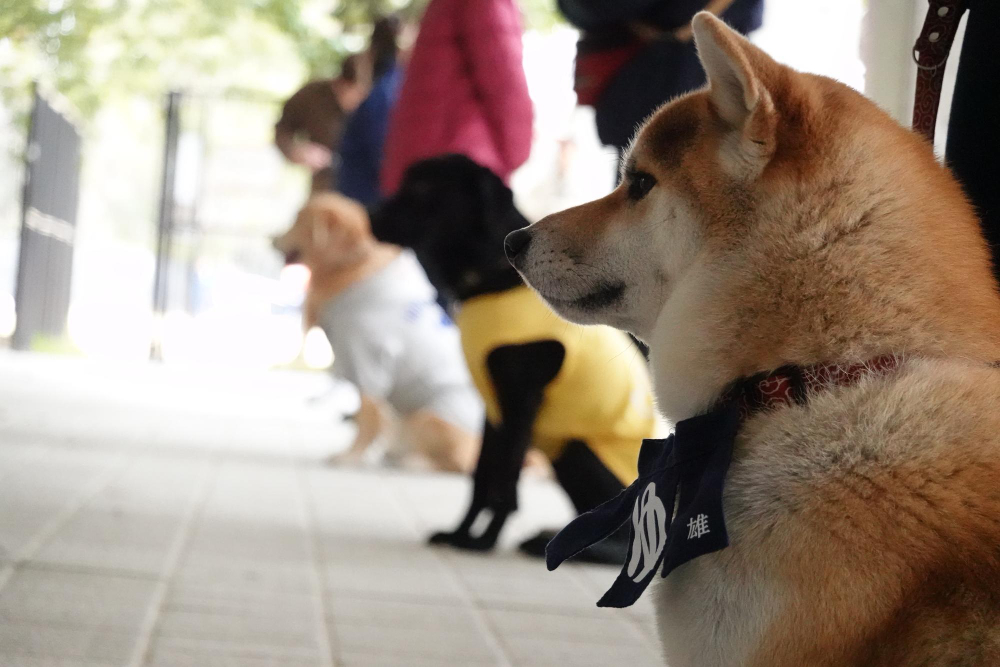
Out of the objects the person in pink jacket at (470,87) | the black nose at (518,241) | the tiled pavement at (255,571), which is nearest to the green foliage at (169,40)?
the person in pink jacket at (470,87)

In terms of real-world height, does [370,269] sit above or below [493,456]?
above

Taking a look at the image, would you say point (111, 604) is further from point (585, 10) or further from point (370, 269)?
point (370, 269)

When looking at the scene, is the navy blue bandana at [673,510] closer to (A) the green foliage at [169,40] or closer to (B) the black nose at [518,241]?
(B) the black nose at [518,241]

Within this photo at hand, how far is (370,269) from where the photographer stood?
5.44 meters

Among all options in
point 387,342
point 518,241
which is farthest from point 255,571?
point 387,342

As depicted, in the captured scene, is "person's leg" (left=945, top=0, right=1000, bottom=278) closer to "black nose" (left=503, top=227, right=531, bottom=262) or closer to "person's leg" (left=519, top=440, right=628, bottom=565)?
"black nose" (left=503, top=227, right=531, bottom=262)

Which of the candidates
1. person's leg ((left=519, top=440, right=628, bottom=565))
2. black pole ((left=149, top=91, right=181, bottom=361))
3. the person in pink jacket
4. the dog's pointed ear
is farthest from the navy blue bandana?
black pole ((left=149, top=91, right=181, bottom=361))

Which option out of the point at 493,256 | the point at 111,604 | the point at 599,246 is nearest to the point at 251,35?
the point at 493,256

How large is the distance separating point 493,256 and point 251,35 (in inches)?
157

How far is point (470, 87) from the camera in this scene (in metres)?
4.24

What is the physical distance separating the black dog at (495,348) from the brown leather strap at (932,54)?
4.93 ft

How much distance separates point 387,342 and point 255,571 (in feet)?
8.72

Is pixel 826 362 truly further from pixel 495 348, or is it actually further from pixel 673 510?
pixel 495 348

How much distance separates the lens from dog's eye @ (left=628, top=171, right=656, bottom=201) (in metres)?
1.42
